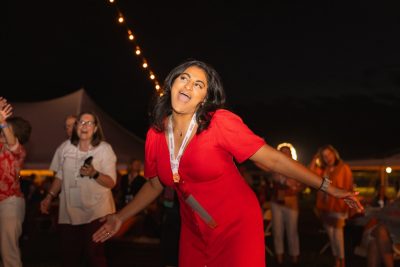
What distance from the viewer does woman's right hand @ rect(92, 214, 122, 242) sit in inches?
126

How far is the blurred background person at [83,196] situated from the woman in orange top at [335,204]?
3538 millimetres

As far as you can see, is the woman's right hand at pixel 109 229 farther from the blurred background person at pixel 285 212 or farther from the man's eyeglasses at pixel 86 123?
the blurred background person at pixel 285 212

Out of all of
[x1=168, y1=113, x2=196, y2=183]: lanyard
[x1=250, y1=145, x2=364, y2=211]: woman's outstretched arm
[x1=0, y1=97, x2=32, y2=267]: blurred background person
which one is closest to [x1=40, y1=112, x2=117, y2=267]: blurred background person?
[x1=0, y1=97, x2=32, y2=267]: blurred background person

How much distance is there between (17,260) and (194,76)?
320 cm

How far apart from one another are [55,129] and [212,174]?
14701mm

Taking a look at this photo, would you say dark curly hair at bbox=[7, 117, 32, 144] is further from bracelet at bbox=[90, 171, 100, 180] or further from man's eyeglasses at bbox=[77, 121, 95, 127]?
bracelet at bbox=[90, 171, 100, 180]

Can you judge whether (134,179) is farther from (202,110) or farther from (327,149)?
(202,110)

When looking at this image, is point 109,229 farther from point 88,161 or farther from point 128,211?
point 88,161

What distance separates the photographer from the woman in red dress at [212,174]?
285cm

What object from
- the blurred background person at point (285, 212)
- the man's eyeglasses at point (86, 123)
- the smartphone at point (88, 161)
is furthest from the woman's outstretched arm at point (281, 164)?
the blurred background person at point (285, 212)

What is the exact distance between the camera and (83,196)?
5.21 metres

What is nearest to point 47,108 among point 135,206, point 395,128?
point 135,206

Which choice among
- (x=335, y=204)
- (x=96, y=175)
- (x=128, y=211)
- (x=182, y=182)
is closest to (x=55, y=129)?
(x=335, y=204)

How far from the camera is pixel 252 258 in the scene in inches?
112
